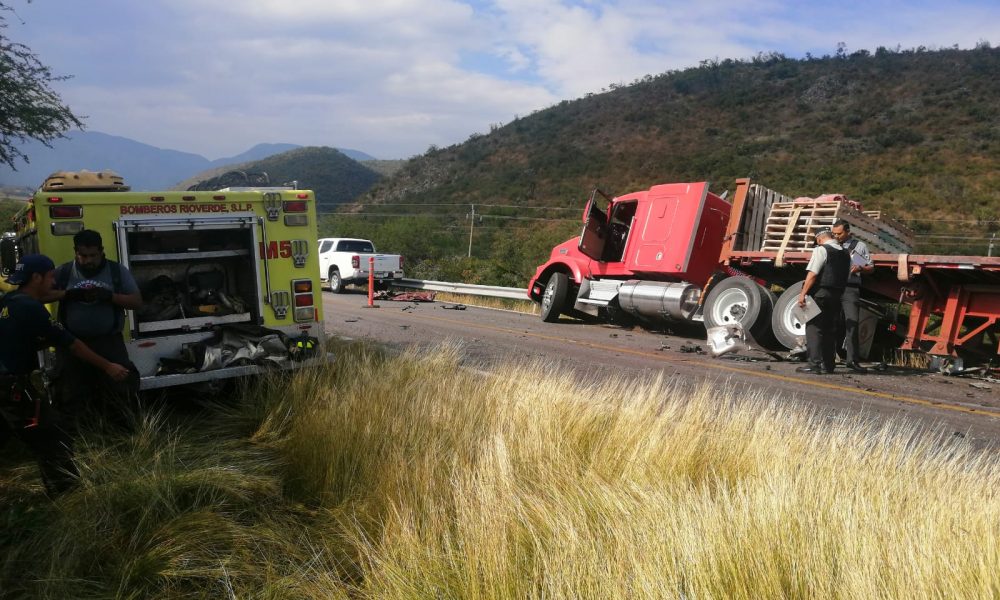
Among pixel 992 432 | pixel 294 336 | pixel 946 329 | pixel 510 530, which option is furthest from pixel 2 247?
pixel 946 329

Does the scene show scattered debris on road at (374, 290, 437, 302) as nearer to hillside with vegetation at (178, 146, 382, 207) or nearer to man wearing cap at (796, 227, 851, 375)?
man wearing cap at (796, 227, 851, 375)

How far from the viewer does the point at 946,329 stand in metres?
8.33

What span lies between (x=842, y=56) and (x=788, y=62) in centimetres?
467

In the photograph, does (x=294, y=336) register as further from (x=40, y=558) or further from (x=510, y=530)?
(x=510, y=530)

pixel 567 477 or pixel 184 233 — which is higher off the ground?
pixel 184 233

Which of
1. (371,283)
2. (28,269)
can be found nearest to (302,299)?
(28,269)

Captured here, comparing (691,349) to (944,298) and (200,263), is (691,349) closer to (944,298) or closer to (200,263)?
(944,298)

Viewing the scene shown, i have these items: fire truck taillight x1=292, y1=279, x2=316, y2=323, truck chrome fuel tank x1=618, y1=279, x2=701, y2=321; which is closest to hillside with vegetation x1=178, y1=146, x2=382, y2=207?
truck chrome fuel tank x1=618, y1=279, x2=701, y2=321

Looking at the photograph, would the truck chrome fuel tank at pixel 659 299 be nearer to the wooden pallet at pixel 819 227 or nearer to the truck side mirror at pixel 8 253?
the wooden pallet at pixel 819 227

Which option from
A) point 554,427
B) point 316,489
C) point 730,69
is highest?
point 730,69

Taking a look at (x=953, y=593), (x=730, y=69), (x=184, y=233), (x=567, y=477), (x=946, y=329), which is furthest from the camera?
(x=730, y=69)

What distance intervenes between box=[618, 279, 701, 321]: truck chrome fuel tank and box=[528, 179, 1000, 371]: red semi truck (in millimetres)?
20

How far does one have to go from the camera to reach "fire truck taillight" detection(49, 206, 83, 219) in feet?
17.5

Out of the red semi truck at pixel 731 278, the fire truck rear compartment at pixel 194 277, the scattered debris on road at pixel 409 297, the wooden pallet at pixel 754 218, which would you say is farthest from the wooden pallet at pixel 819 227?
the scattered debris on road at pixel 409 297
